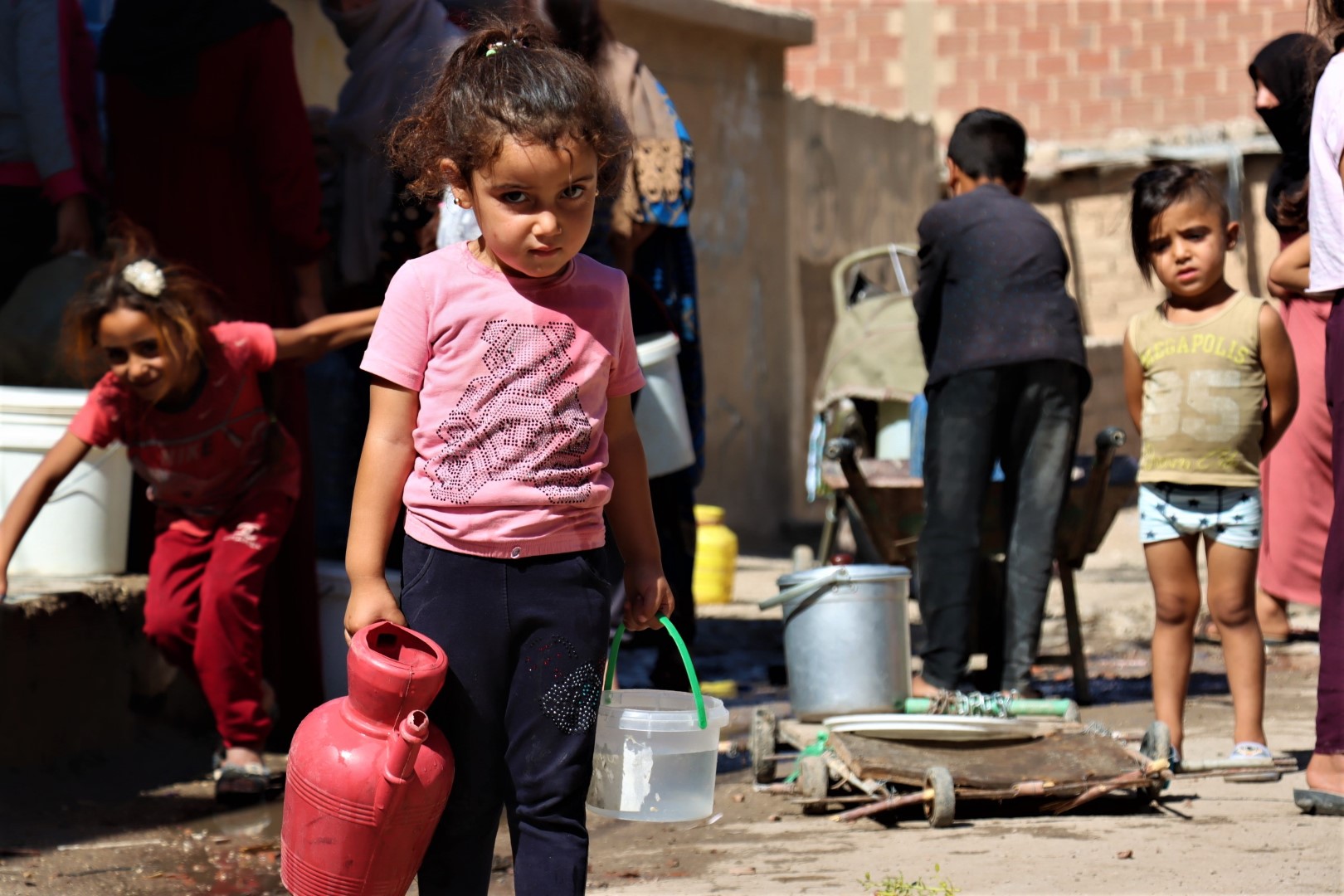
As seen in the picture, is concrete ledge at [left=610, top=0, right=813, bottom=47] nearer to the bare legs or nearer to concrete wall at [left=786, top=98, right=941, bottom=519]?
concrete wall at [left=786, top=98, right=941, bottom=519]

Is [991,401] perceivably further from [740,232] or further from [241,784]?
[740,232]

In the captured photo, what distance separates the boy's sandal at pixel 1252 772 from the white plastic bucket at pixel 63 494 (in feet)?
10.6

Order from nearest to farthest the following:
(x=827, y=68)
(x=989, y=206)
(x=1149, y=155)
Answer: (x=989, y=206) < (x=1149, y=155) < (x=827, y=68)

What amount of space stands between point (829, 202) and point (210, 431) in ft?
28.5

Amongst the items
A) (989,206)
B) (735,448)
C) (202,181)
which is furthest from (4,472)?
(735,448)

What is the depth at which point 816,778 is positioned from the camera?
414cm

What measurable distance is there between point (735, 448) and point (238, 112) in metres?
6.18

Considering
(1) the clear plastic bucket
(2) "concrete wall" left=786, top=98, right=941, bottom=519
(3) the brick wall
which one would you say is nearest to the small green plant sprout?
(1) the clear plastic bucket

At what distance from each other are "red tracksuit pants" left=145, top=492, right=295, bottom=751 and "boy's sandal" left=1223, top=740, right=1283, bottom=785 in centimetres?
258

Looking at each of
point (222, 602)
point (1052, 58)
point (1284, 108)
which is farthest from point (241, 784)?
point (1052, 58)

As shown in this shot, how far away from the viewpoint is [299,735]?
2.61m

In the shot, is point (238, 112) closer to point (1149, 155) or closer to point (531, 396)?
Answer: point (531, 396)

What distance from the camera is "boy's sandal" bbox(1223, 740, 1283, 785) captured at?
4.36 m

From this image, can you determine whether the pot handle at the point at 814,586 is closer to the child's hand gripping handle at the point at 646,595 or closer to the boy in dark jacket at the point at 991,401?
the boy in dark jacket at the point at 991,401
